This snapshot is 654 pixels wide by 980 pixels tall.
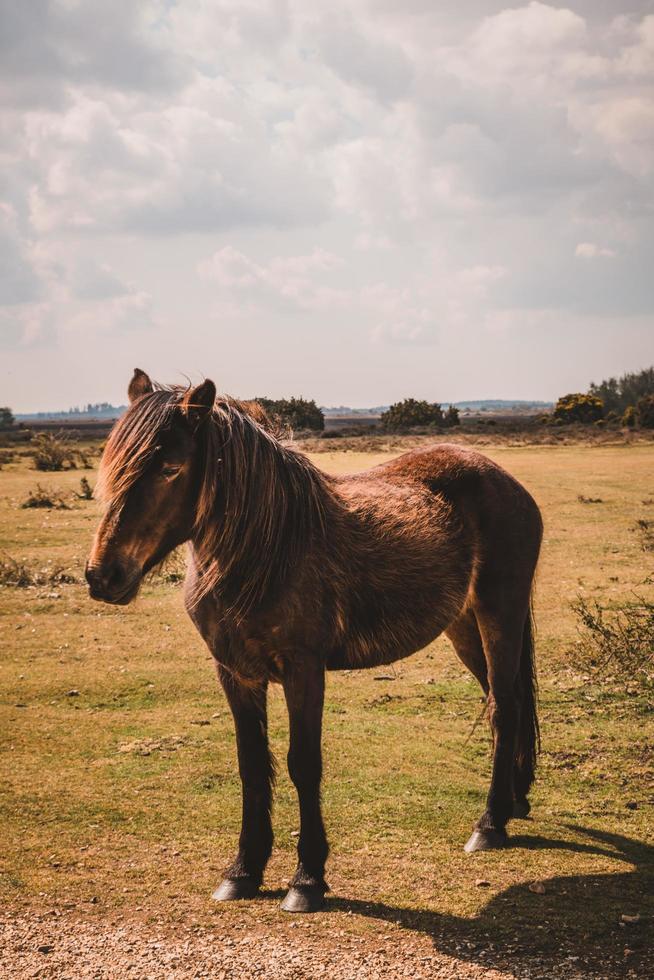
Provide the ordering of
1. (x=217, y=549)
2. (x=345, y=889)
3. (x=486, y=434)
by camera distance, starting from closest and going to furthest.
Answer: (x=217, y=549)
(x=345, y=889)
(x=486, y=434)

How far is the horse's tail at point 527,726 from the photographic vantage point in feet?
18.6

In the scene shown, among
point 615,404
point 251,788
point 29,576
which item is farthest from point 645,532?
point 615,404

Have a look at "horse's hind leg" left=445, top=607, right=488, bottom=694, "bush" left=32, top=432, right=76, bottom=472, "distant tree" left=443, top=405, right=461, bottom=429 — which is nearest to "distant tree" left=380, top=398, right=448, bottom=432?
"distant tree" left=443, top=405, right=461, bottom=429

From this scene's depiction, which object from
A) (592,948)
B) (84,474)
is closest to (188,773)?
(592,948)

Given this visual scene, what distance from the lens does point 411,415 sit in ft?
215

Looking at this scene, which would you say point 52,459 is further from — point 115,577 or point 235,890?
point 115,577

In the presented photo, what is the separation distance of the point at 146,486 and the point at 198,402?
48 centimetres

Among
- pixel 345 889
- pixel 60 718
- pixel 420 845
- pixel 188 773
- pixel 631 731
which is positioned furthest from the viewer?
pixel 60 718

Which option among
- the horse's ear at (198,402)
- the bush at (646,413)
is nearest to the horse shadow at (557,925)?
the horse's ear at (198,402)

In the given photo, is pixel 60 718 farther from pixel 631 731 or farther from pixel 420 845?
pixel 631 731

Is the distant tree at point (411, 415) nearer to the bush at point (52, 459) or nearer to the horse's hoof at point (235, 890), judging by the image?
the bush at point (52, 459)

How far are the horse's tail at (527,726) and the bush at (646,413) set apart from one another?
4903 centimetres

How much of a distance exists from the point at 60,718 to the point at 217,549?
4345 millimetres

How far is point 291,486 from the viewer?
457 centimetres
